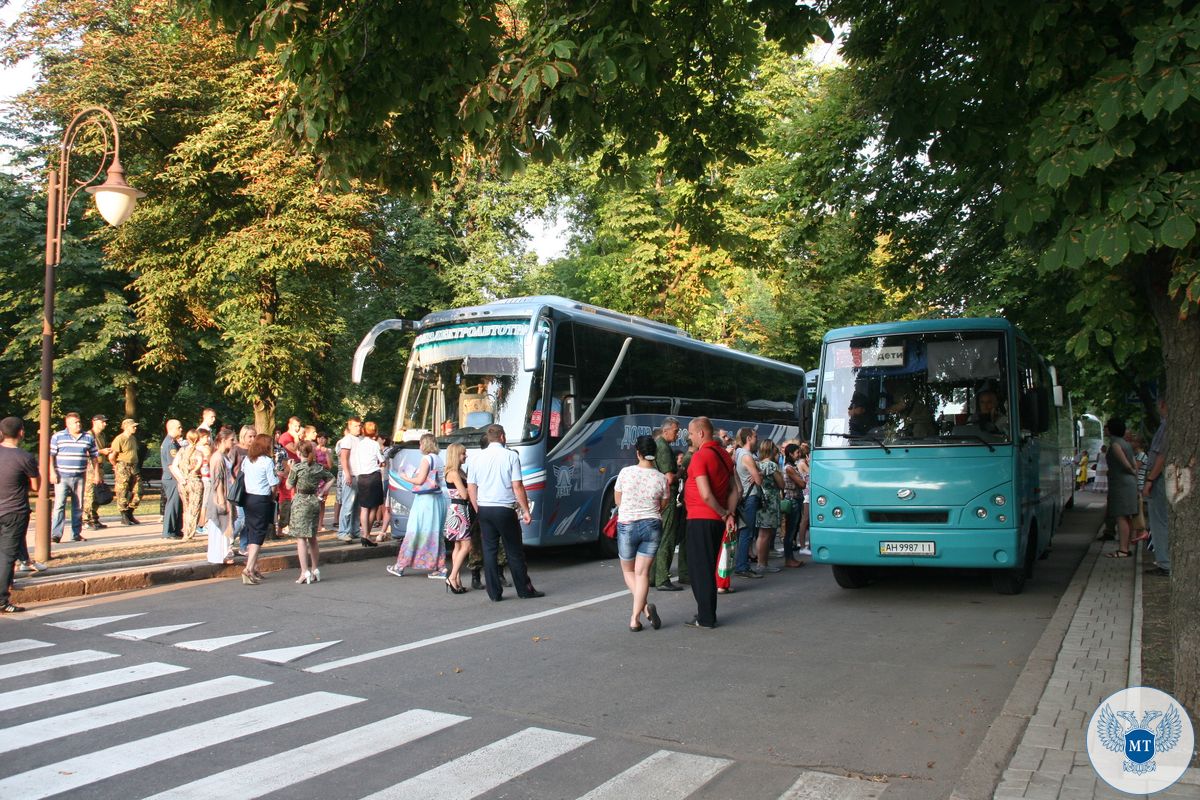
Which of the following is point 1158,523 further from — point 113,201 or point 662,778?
point 113,201

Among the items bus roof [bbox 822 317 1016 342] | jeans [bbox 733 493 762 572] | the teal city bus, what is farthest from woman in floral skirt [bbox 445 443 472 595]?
bus roof [bbox 822 317 1016 342]

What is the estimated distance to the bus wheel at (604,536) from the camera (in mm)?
16031

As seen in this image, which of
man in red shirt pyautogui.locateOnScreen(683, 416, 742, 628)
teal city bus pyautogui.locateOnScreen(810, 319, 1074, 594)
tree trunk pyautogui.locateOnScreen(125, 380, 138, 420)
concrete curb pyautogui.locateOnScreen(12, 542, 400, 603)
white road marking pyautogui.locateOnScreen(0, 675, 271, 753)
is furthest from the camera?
tree trunk pyautogui.locateOnScreen(125, 380, 138, 420)

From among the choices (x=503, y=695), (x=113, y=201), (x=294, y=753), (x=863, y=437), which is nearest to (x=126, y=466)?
(x=113, y=201)

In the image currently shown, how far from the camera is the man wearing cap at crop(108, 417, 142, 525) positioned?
716 inches

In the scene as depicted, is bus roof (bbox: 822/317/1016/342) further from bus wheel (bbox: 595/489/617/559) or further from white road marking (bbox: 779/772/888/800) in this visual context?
white road marking (bbox: 779/772/888/800)

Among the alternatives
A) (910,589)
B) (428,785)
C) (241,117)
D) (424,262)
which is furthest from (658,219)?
(428,785)

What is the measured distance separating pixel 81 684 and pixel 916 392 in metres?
8.47

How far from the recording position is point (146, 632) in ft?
30.3

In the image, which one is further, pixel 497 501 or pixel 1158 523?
pixel 1158 523

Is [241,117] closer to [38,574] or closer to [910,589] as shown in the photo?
[38,574]

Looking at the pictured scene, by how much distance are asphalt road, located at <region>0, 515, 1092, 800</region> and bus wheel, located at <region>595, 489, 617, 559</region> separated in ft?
15.1

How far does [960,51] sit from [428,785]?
7.94 meters

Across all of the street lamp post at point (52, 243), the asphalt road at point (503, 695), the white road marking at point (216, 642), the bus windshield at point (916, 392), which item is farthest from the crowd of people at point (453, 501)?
the white road marking at point (216, 642)
